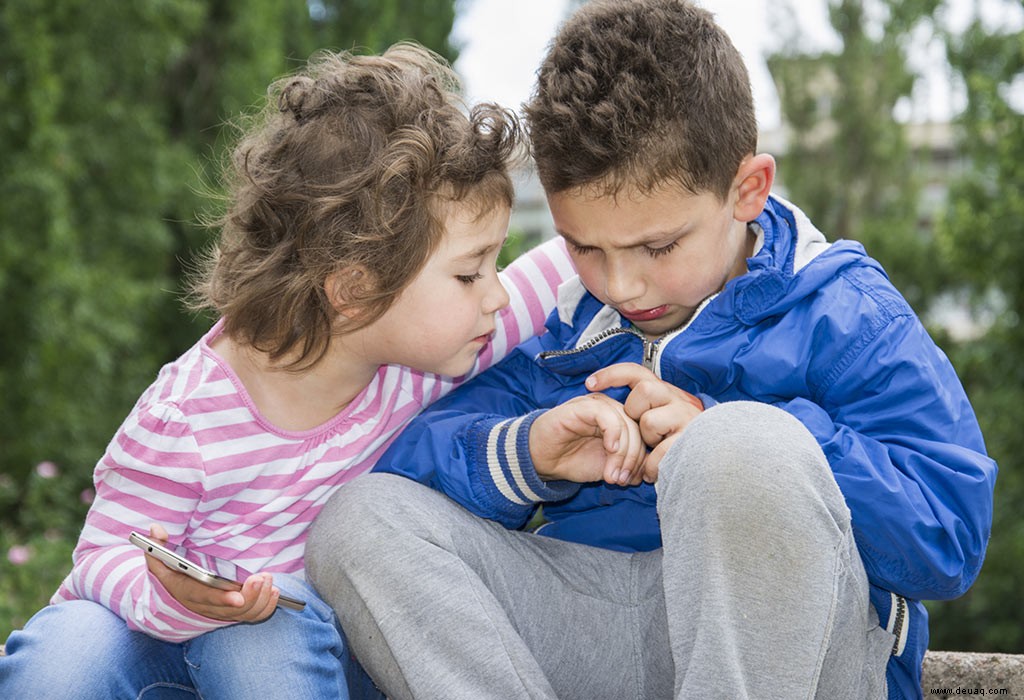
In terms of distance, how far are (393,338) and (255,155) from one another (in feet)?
1.56

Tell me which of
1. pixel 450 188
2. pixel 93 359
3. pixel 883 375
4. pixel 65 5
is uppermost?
pixel 65 5

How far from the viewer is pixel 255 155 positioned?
2389mm

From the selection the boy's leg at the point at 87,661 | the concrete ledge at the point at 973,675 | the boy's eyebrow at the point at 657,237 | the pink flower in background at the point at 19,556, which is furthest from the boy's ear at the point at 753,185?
the pink flower in background at the point at 19,556

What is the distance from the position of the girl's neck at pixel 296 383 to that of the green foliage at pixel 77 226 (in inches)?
109

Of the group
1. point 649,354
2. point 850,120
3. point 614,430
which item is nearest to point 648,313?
point 649,354

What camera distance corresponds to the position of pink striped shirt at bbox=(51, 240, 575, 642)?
2.04 meters

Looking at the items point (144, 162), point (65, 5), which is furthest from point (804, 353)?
point (144, 162)

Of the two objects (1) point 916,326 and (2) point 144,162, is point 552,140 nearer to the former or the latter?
(1) point 916,326

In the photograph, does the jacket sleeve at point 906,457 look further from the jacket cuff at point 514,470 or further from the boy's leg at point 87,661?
the boy's leg at point 87,661

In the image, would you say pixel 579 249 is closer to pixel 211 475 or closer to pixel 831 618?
pixel 211 475

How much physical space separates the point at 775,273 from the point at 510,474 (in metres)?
0.58

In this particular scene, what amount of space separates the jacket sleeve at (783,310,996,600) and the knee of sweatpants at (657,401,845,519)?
15 cm

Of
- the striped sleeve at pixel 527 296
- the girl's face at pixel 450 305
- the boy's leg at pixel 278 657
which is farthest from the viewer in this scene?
the striped sleeve at pixel 527 296

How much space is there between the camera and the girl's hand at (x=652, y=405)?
1920mm
